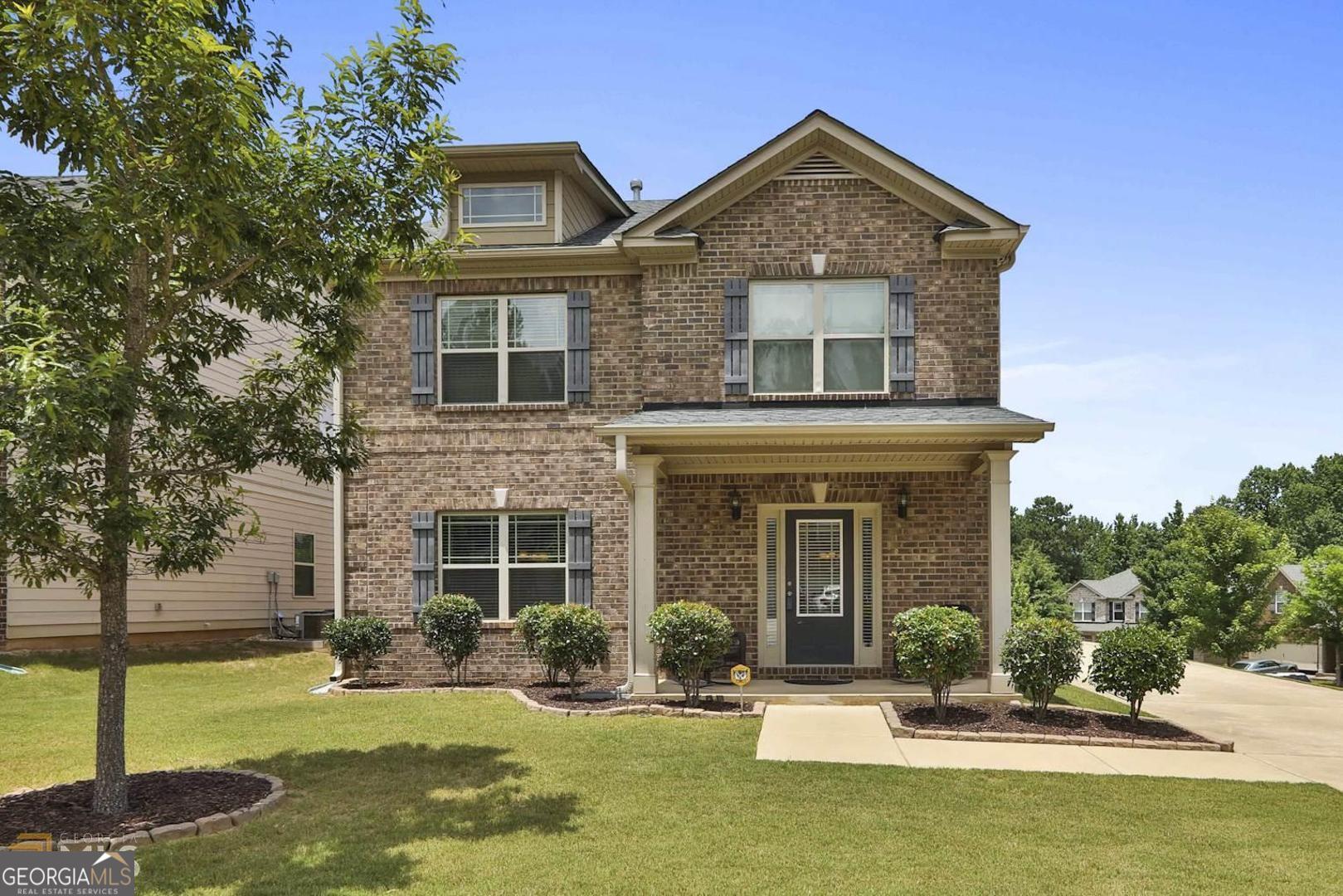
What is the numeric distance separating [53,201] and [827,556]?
9779 millimetres

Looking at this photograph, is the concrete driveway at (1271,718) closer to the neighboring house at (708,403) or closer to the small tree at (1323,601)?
the neighboring house at (708,403)

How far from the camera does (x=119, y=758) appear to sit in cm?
694

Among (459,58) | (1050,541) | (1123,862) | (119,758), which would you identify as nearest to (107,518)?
(119,758)

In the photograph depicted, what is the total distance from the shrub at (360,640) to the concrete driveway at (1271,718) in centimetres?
979

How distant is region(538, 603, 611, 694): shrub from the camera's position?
1195cm

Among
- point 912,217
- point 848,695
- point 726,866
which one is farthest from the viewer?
point 912,217

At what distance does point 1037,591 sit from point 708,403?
23376mm

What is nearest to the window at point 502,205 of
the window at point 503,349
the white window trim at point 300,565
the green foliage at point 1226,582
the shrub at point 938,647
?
the window at point 503,349

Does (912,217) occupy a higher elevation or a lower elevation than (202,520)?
higher

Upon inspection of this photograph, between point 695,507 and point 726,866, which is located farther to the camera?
point 695,507

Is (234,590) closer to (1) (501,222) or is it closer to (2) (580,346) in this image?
(1) (501,222)

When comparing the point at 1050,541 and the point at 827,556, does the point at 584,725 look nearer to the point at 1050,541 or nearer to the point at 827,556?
the point at 827,556

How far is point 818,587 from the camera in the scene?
44.5 ft

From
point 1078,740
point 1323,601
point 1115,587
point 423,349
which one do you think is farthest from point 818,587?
point 1115,587
